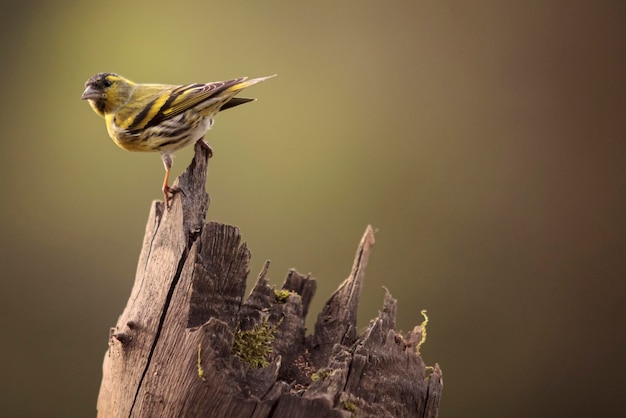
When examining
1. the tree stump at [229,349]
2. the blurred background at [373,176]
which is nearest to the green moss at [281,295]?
the tree stump at [229,349]

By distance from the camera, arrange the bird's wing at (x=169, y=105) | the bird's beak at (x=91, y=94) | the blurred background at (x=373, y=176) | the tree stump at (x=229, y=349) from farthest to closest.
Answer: the blurred background at (x=373, y=176) < the bird's beak at (x=91, y=94) < the bird's wing at (x=169, y=105) < the tree stump at (x=229, y=349)

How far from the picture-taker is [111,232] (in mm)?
4383

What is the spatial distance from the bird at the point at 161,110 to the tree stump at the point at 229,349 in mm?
558

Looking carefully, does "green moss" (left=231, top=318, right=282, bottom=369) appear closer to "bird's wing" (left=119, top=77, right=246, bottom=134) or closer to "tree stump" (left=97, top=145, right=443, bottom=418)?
"tree stump" (left=97, top=145, right=443, bottom=418)

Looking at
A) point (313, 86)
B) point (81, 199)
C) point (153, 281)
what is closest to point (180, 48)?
point (313, 86)

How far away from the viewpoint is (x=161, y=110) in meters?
2.72

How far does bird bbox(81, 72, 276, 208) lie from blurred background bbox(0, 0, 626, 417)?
151 centimetres

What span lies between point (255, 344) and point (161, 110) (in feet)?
3.96

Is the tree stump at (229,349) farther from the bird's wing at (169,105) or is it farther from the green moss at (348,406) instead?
the bird's wing at (169,105)

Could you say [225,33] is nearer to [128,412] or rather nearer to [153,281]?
[153,281]

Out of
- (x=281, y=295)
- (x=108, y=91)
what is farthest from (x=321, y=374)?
(x=108, y=91)

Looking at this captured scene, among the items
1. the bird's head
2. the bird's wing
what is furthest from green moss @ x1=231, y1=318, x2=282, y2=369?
the bird's head

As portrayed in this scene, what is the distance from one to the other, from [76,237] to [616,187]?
11.3 feet

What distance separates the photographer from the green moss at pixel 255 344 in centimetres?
187
